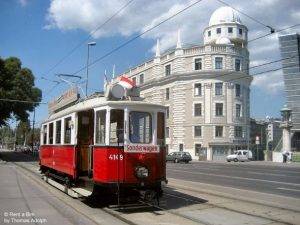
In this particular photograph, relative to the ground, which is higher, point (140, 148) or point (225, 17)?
point (225, 17)

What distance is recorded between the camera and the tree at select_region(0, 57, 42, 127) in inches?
2312

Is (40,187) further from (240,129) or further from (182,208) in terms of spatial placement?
(240,129)

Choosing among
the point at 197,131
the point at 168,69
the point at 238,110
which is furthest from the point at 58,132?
the point at 168,69

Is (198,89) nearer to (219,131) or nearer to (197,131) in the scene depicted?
(197,131)

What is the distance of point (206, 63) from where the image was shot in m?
70.2

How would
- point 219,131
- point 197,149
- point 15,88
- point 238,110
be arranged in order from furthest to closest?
point 238,110 → point 197,149 → point 219,131 → point 15,88

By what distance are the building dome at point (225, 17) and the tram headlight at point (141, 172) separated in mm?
66594

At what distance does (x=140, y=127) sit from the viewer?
12.8 metres

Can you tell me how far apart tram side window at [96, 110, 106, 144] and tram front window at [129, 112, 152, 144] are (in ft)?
2.42

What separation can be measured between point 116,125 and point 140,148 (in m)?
0.87

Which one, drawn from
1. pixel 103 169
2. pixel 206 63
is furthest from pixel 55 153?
pixel 206 63

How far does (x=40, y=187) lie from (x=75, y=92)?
414 centimetres

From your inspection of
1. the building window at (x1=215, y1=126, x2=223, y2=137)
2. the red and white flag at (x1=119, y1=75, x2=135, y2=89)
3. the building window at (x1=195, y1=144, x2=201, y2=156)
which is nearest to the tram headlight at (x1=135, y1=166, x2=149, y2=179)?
the red and white flag at (x1=119, y1=75, x2=135, y2=89)

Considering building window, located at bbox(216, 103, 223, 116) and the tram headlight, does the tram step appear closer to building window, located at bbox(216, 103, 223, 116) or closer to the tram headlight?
the tram headlight
